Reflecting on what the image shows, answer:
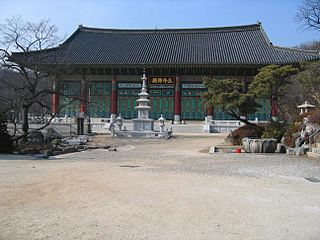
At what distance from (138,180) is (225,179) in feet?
7.54

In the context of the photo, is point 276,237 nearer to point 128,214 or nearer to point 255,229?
point 255,229

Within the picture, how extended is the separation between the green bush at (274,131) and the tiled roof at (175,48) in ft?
56.1

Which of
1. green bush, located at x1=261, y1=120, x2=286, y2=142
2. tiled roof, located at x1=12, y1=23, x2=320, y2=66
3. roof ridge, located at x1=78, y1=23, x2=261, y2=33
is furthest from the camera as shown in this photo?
roof ridge, located at x1=78, y1=23, x2=261, y2=33

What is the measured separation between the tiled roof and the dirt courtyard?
28.7 metres

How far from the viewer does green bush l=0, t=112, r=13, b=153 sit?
1698 cm

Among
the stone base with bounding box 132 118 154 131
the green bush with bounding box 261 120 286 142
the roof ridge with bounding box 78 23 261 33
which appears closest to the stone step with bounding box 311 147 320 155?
the green bush with bounding box 261 120 286 142

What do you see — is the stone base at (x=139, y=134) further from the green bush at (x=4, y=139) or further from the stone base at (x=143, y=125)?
the green bush at (x=4, y=139)

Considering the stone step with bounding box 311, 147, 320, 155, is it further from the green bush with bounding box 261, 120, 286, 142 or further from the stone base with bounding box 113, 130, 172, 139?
the stone base with bounding box 113, 130, 172, 139

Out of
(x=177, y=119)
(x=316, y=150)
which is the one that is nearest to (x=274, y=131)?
(x=316, y=150)

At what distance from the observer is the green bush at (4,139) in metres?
17.0

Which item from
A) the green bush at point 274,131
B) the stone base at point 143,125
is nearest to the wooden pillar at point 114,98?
the stone base at point 143,125

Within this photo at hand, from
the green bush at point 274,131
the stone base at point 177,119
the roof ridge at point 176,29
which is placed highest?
the roof ridge at point 176,29

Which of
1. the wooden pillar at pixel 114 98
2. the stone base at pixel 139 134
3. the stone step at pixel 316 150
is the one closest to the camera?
the stone step at pixel 316 150

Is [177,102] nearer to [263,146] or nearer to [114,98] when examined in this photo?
[114,98]
